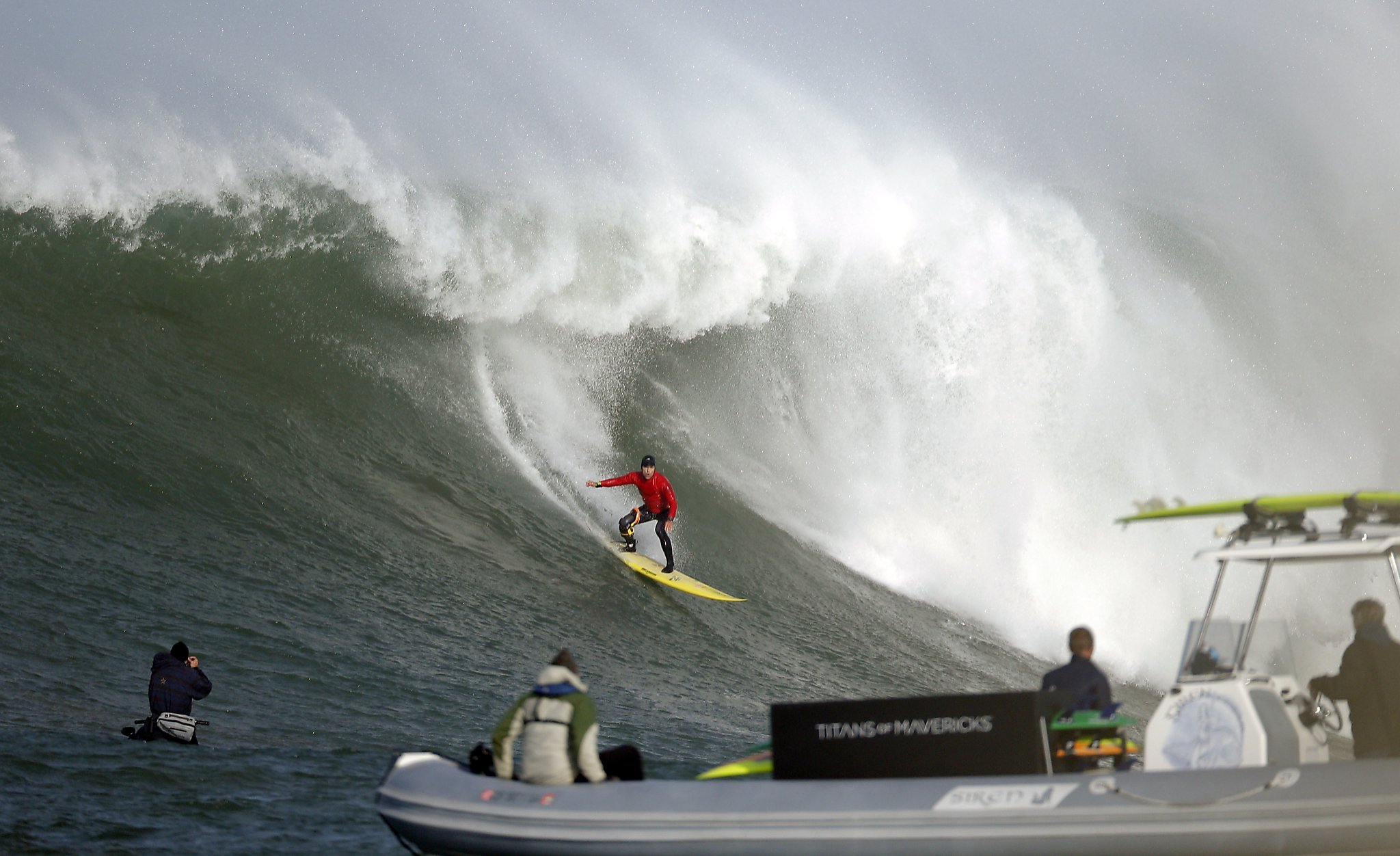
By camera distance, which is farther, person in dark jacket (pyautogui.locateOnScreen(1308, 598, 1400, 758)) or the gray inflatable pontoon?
person in dark jacket (pyautogui.locateOnScreen(1308, 598, 1400, 758))

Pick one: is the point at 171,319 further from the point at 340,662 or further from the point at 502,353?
the point at 340,662

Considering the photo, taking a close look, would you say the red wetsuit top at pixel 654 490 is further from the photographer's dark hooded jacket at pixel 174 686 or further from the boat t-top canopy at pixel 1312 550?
the boat t-top canopy at pixel 1312 550

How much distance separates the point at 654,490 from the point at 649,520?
47 cm

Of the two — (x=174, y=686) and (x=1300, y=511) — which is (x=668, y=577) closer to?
(x=174, y=686)

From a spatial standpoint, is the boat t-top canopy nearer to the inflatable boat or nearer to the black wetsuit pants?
the inflatable boat

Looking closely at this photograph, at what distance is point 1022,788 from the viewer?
19.3 feet

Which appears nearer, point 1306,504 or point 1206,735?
point 1206,735

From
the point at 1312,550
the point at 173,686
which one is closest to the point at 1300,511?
the point at 1312,550

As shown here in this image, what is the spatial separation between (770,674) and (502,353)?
8.45 meters

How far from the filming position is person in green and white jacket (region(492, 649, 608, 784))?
673 cm

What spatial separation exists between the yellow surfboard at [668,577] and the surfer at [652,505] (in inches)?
6.4

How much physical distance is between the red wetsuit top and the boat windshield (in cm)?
911

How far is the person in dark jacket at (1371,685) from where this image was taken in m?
6.02

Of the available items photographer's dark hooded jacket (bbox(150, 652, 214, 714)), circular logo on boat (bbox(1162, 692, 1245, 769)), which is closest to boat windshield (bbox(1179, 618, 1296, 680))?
circular logo on boat (bbox(1162, 692, 1245, 769))
